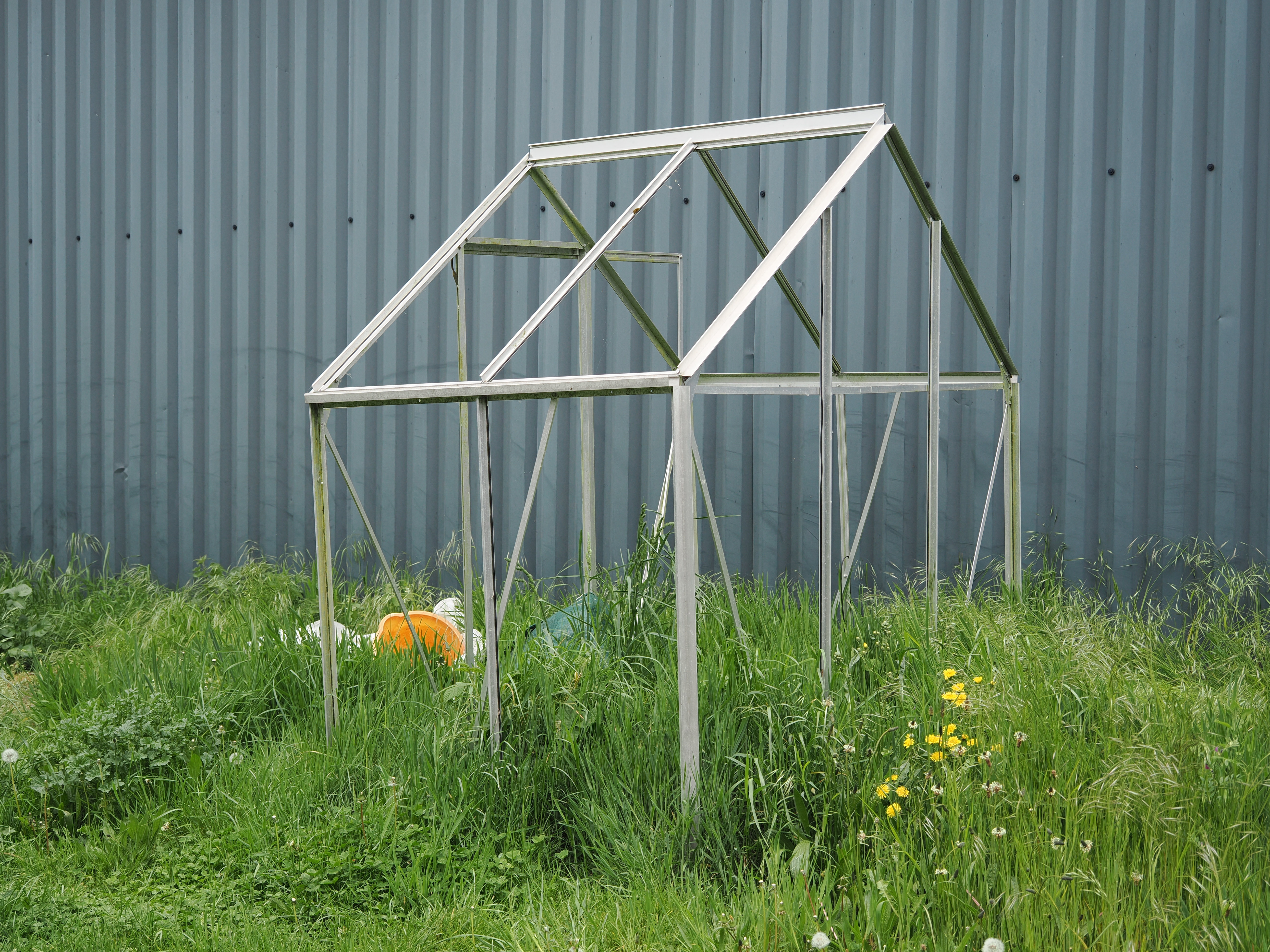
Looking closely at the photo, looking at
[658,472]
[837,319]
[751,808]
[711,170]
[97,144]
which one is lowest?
[751,808]

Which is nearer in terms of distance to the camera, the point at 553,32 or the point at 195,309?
the point at 553,32

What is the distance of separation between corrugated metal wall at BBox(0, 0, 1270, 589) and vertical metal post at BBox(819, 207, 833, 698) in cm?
283

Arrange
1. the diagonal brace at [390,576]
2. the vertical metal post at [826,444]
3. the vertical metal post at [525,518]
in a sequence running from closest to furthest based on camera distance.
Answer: the vertical metal post at [826,444]
the vertical metal post at [525,518]
the diagonal brace at [390,576]

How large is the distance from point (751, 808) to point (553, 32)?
5.48 meters

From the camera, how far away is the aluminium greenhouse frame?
3.33m

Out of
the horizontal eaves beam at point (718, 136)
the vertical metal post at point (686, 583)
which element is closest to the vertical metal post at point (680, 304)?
the horizontal eaves beam at point (718, 136)

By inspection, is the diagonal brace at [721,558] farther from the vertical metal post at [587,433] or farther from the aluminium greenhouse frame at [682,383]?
the vertical metal post at [587,433]

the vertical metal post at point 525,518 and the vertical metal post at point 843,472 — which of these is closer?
the vertical metal post at point 525,518

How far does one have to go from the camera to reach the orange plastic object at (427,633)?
16.5ft

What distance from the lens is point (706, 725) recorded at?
363 centimetres

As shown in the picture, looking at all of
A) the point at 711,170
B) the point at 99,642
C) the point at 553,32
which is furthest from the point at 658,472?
the point at 99,642

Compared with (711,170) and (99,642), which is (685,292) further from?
(99,642)

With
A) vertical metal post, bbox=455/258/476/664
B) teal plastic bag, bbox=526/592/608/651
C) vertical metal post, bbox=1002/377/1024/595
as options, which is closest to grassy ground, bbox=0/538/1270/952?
teal plastic bag, bbox=526/592/608/651

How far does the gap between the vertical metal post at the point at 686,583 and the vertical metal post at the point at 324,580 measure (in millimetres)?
1669
